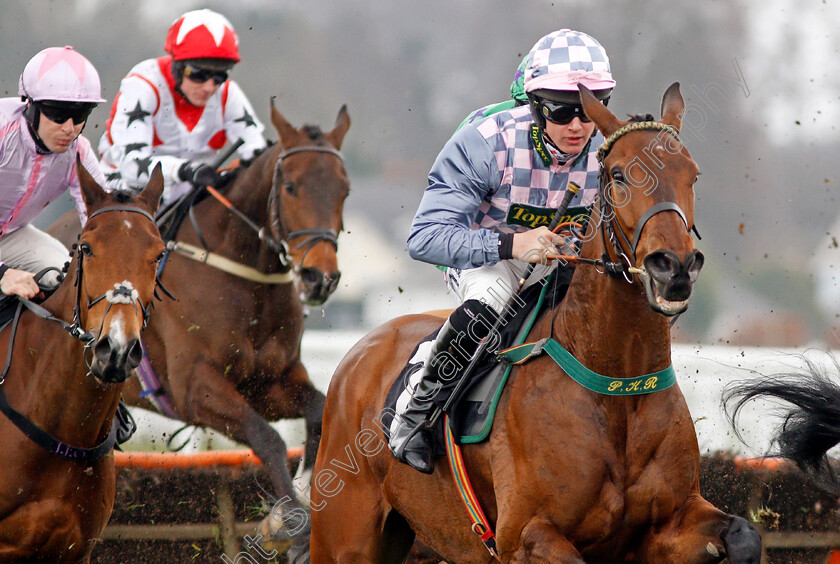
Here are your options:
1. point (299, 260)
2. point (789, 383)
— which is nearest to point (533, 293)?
point (789, 383)

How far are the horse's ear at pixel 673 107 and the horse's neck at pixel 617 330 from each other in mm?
486

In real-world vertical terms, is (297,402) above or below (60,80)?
below

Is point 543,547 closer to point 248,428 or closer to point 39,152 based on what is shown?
point 248,428

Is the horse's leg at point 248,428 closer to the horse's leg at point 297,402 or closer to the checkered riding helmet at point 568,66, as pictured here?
the horse's leg at point 297,402

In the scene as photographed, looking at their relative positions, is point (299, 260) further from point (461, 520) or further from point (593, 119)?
point (593, 119)

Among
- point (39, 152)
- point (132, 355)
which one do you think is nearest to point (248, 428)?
point (39, 152)

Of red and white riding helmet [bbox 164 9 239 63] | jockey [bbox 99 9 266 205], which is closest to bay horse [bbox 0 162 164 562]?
jockey [bbox 99 9 266 205]

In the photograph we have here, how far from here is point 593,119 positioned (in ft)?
9.84

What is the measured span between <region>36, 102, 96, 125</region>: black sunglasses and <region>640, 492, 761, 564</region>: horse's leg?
2785mm

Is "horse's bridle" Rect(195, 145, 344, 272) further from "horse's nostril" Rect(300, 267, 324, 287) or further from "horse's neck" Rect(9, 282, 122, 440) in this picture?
"horse's neck" Rect(9, 282, 122, 440)

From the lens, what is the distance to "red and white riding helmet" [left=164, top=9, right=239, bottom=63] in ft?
19.8

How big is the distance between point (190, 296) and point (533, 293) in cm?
278

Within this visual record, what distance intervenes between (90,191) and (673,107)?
2.18 metres

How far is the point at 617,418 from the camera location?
9.84 ft
